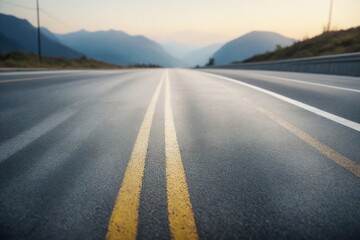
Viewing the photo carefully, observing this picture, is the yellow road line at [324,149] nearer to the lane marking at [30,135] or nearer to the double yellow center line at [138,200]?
the double yellow center line at [138,200]

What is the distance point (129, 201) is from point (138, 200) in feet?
0.21

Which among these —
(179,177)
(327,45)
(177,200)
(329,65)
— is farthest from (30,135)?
(327,45)

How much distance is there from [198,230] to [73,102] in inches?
225

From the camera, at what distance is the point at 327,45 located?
3155 centimetres

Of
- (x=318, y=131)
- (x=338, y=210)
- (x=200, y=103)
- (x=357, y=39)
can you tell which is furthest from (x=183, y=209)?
(x=357, y=39)

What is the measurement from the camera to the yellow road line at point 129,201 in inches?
67.7

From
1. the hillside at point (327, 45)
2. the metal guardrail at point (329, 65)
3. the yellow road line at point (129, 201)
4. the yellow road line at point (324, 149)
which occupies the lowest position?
the yellow road line at point (129, 201)

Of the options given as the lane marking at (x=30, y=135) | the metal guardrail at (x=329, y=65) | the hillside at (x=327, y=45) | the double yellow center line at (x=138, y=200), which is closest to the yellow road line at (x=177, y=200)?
the double yellow center line at (x=138, y=200)

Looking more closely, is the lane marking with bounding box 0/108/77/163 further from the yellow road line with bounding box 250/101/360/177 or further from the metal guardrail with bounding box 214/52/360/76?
the metal guardrail with bounding box 214/52/360/76

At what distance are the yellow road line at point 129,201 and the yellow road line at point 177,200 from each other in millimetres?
228

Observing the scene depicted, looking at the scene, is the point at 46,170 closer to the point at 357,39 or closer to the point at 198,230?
the point at 198,230

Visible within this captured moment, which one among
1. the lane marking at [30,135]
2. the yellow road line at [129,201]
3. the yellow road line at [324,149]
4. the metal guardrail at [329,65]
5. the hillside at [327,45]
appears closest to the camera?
the yellow road line at [129,201]

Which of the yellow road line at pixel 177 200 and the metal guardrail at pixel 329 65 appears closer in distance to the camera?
the yellow road line at pixel 177 200

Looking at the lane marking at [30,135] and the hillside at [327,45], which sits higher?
the hillside at [327,45]
